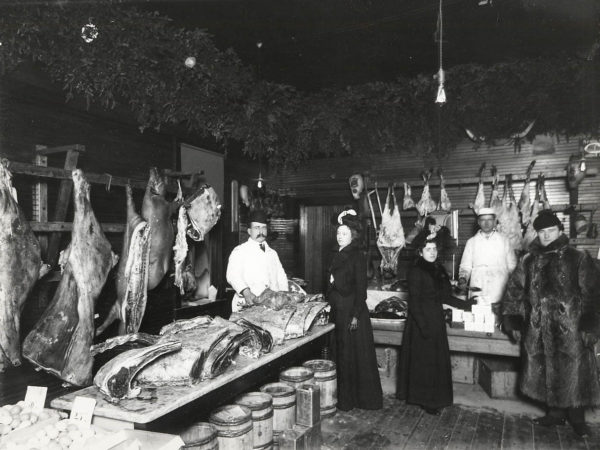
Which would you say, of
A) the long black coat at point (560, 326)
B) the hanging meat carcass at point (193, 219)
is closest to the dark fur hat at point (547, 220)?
the long black coat at point (560, 326)

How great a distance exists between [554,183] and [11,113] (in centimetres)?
717

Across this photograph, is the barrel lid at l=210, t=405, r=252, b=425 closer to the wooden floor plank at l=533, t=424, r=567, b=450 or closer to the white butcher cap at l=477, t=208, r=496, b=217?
the wooden floor plank at l=533, t=424, r=567, b=450

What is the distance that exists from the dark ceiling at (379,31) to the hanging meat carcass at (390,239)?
7.32 ft

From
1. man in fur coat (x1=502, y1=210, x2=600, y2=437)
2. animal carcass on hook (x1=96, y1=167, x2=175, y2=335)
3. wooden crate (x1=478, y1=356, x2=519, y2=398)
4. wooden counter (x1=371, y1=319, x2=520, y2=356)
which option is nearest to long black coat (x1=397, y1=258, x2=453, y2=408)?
wooden counter (x1=371, y1=319, x2=520, y2=356)

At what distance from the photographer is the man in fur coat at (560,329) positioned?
487 centimetres

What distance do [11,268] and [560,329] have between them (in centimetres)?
516

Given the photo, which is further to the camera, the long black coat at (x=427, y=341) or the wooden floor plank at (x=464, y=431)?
the long black coat at (x=427, y=341)

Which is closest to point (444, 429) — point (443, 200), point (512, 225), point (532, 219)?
point (512, 225)

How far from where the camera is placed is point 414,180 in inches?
316

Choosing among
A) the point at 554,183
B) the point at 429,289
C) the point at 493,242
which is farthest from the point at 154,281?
the point at 554,183

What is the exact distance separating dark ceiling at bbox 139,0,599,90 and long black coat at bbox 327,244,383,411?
2.63 meters

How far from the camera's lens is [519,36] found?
581cm

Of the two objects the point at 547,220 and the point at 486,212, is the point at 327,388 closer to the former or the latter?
the point at 547,220

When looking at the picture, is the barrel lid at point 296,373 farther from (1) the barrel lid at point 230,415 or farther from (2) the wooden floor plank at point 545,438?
(2) the wooden floor plank at point 545,438
